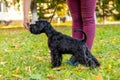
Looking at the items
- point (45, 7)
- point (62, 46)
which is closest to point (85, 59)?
point (62, 46)

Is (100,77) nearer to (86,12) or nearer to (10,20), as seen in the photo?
(86,12)

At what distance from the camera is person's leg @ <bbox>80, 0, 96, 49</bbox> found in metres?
4.33

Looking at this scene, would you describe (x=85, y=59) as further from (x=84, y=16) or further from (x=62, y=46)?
(x=84, y=16)

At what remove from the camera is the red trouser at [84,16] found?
434 cm

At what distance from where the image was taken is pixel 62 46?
4098 millimetres

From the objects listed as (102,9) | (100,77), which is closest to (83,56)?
(100,77)

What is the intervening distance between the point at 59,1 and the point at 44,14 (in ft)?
3.81

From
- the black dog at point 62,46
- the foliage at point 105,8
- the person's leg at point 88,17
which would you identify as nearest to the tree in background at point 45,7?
the foliage at point 105,8

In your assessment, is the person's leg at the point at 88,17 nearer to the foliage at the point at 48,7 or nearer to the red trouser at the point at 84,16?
the red trouser at the point at 84,16

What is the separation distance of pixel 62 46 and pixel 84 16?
552mm

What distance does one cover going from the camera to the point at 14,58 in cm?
518

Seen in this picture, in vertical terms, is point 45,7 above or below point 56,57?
above

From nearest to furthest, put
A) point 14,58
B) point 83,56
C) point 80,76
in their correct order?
point 80,76 < point 83,56 < point 14,58

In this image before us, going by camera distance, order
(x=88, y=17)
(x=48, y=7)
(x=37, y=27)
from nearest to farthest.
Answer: (x=37, y=27), (x=88, y=17), (x=48, y=7)
